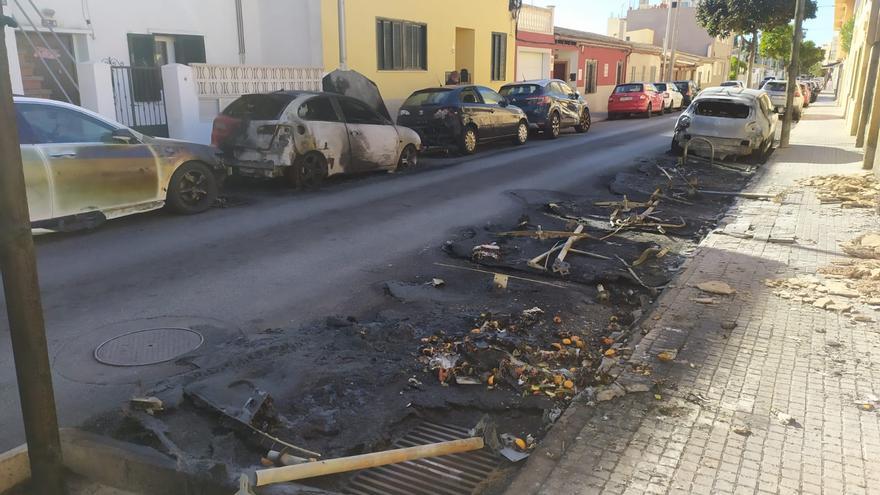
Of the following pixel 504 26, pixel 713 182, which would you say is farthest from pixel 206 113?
pixel 504 26

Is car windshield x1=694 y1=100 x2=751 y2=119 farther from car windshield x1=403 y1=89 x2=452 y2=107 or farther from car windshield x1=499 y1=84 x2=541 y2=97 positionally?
car windshield x1=499 y1=84 x2=541 y2=97

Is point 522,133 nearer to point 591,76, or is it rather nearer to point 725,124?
point 725,124

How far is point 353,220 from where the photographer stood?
30.2ft

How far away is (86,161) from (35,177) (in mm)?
613

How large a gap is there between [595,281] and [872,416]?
2.96 m

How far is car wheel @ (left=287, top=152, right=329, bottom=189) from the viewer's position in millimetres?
11250

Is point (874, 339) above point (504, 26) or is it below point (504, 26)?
below

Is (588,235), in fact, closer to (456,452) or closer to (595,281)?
(595,281)

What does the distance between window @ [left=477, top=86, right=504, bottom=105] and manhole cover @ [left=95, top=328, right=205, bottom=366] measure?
44.1ft

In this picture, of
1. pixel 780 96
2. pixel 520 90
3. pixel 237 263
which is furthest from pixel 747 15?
pixel 237 263

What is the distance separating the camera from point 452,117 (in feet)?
52.8

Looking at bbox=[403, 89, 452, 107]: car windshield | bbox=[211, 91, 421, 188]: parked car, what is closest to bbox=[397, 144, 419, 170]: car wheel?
bbox=[211, 91, 421, 188]: parked car

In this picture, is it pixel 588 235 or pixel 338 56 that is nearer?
pixel 588 235

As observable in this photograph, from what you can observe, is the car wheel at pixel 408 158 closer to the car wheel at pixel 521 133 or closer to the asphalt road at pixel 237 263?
the asphalt road at pixel 237 263
